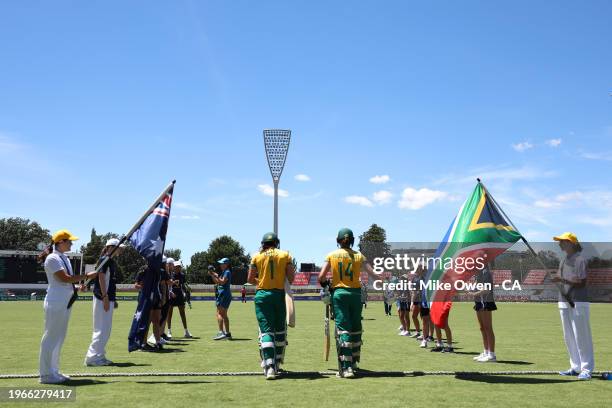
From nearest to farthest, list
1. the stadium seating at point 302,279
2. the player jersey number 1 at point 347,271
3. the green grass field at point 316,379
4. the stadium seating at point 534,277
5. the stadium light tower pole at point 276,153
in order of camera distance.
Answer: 1. the green grass field at point 316,379
2. the player jersey number 1 at point 347,271
3. the stadium light tower pole at point 276,153
4. the stadium seating at point 534,277
5. the stadium seating at point 302,279

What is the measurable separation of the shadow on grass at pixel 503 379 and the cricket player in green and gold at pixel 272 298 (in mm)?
3075

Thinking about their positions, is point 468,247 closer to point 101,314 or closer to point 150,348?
point 101,314

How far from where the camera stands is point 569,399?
733 centimetres

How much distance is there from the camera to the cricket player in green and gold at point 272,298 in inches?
357

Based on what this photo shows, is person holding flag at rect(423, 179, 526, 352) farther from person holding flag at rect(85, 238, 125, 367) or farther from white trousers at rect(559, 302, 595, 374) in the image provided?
person holding flag at rect(85, 238, 125, 367)

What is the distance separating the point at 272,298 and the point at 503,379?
4.05 metres

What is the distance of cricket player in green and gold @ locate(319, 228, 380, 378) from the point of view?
9047 mm

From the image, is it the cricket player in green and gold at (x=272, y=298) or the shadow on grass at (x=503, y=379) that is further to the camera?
the cricket player in green and gold at (x=272, y=298)

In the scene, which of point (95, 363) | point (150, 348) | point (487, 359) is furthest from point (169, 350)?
point (487, 359)

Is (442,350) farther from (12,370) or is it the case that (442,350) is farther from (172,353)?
(12,370)

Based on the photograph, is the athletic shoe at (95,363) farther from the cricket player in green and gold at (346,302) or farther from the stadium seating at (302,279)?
the stadium seating at (302,279)

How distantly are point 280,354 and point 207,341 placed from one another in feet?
21.7

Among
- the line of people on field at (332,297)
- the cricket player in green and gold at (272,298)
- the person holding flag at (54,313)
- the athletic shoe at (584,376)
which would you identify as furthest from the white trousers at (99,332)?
the athletic shoe at (584,376)

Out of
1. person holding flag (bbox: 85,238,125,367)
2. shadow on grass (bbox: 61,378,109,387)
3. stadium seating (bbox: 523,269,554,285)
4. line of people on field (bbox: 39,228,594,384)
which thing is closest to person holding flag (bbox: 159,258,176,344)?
person holding flag (bbox: 85,238,125,367)
